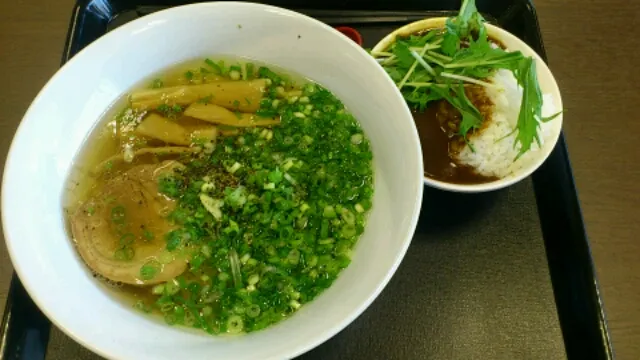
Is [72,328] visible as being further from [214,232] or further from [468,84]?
[468,84]

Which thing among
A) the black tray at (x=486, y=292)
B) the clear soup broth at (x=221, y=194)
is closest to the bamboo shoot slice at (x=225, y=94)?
the clear soup broth at (x=221, y=194)

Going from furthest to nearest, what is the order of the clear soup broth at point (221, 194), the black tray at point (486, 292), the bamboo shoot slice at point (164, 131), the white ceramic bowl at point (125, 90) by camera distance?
the bamboo shoot slice at point (164, 131), the black tray at point (486, 292), the clear soup broth at point (221, 194), the white ceramic bowl at point (125, 90)

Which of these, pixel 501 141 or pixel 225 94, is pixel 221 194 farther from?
pixel 501 141

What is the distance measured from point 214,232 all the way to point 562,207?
3.97 ft

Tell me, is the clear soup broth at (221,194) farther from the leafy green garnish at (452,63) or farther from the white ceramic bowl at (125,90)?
the leafy green garnish at (452,63)

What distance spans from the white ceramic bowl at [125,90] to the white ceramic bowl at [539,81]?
350mm

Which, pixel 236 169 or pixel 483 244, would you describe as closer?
pixel 236 169

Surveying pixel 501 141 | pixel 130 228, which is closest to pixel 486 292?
pixel 501 141

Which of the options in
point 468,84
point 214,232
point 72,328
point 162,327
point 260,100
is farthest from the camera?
point 468,84

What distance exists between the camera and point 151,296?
1.48m

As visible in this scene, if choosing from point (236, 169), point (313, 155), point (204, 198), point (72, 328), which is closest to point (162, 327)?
point (72, 328)

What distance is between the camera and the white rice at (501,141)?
1798 mm

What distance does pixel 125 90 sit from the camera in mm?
1730

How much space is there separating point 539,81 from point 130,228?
1.55 metres
